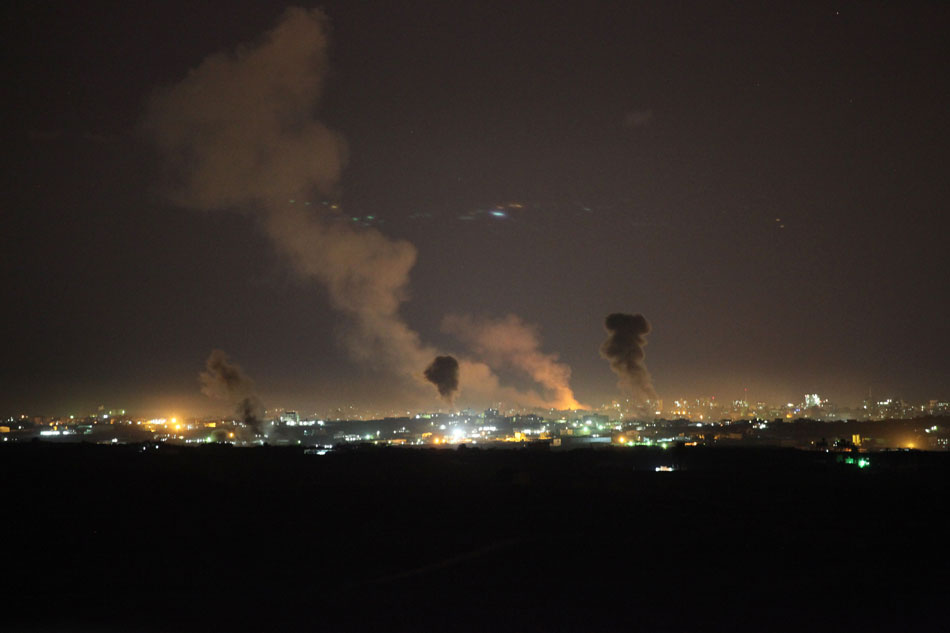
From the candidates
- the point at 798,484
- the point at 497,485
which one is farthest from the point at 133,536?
the point at 798,484

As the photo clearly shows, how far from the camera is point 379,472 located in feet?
117

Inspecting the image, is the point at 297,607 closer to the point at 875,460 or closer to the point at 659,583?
the point at 659,583

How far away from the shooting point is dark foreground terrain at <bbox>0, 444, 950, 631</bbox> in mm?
11703

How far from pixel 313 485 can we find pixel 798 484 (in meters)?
18.6

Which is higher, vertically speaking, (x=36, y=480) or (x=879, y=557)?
(x=36, y=480)

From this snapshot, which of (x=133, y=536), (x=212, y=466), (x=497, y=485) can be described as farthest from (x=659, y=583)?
(x=212, y=466)

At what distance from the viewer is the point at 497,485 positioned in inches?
1156

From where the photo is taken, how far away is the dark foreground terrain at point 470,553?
11.7 meters

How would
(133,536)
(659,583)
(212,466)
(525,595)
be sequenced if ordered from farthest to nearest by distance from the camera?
(212,466), (133,536), (659,583), (525,595)

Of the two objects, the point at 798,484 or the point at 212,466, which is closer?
the point at 798,484

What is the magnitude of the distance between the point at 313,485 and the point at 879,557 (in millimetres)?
19642

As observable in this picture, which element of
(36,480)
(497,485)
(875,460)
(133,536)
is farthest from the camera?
(875,460)

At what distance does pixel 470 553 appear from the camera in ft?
53.6

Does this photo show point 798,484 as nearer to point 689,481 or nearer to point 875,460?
point 689,481
